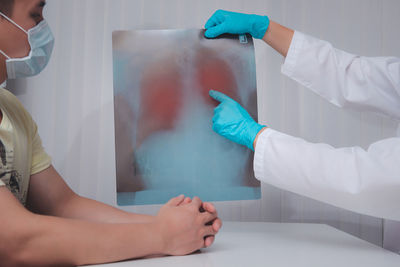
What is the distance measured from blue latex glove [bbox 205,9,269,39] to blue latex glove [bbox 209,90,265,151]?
0.84 feet

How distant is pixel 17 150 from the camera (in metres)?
0.90

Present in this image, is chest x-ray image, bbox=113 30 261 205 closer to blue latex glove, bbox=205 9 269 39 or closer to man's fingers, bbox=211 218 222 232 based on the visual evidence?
blue latex glove, bbox=205 9 269 39

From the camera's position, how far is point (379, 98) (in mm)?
1237

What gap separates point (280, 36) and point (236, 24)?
0.20 metres

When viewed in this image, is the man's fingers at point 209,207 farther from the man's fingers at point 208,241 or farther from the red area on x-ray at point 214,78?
the red area on x-ray at point 214,78

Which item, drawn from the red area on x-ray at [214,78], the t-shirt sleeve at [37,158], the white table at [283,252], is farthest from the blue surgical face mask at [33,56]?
the white table at [283,252]

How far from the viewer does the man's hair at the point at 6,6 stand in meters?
0.88

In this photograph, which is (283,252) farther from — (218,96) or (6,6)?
(6,6)

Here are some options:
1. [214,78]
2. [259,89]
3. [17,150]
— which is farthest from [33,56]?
[259,89]

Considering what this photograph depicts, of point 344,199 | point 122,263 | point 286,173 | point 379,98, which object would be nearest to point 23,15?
point 122,263

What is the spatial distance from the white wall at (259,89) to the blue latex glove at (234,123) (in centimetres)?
47

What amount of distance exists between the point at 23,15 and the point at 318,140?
1321mm

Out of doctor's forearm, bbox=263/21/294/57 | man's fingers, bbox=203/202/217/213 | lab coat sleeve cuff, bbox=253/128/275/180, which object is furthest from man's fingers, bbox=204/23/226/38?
man's fingers, bbox=203/202/217/213

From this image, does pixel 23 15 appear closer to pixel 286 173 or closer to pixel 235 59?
pixel 235 59
